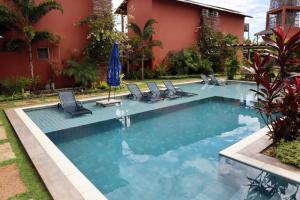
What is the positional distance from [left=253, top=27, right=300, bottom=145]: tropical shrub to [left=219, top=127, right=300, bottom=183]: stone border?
47 centimetres

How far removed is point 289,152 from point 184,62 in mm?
17163

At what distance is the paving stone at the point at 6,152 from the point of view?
16.4ft

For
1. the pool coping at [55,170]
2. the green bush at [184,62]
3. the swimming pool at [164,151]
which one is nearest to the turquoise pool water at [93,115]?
the swimming pool at [164,151]

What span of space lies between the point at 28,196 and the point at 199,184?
3.13 metres

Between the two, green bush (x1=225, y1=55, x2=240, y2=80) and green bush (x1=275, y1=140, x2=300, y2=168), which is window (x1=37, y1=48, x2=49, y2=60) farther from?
green bush (x1=225, y1=55, x2=240, y2=80)

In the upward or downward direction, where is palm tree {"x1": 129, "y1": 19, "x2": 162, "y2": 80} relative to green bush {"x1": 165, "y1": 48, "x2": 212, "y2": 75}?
upward

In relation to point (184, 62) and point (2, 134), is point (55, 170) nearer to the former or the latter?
point (2, 134)

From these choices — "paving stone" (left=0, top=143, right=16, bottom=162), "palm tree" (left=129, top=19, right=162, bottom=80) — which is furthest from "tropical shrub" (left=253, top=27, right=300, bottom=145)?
"palm tree" (left=129, top=19, right=162, bottom=80)

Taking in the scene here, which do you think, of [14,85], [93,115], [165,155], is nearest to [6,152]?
[165,155]

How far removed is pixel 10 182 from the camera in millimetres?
4035

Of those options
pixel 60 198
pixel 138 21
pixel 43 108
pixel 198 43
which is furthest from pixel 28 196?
pixel 198 43

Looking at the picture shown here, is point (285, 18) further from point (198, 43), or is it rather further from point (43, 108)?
point (43, 108)

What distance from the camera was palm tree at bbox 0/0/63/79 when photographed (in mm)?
11578

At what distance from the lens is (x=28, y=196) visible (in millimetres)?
3588
